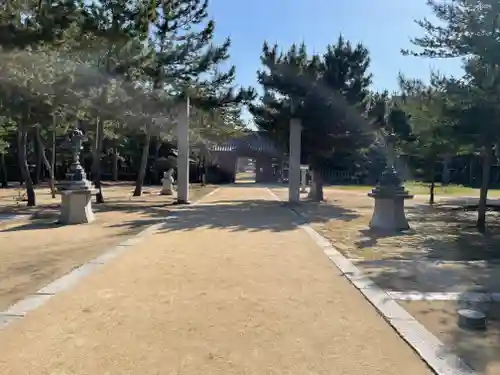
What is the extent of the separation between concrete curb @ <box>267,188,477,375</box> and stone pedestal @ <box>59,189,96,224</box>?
7.65 m

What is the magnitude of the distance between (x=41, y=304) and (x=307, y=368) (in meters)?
2.98

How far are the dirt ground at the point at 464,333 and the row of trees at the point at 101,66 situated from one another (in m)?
8.10

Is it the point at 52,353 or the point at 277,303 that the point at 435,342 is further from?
the point at 52,353

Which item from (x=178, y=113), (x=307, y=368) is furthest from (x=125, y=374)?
(x=178, y=113)

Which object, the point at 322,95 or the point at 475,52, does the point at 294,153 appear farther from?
the point at 475,52

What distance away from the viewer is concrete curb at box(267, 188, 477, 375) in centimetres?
352

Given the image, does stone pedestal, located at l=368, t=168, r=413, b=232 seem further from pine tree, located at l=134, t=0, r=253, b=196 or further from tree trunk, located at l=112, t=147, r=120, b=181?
tree trunk, located at l=112, t=147, r=120, b=181

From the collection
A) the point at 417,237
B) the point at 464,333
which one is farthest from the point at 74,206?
the point at 464,333

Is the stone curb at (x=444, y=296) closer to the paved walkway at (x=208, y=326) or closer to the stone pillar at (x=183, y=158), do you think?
the paved walkway at (x=208, y=326)

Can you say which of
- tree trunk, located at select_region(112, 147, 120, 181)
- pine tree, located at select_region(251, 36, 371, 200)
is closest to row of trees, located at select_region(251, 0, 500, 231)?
pine tree, located at select_region(251, 36, 371, 200)

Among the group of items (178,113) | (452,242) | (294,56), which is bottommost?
(452,242)

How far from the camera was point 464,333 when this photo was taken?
13.9 feet

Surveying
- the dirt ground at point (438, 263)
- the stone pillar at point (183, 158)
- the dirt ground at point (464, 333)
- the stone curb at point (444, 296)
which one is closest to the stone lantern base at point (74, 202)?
the dirt ground at point (438, 263)

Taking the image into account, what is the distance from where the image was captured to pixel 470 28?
9.93 metres
